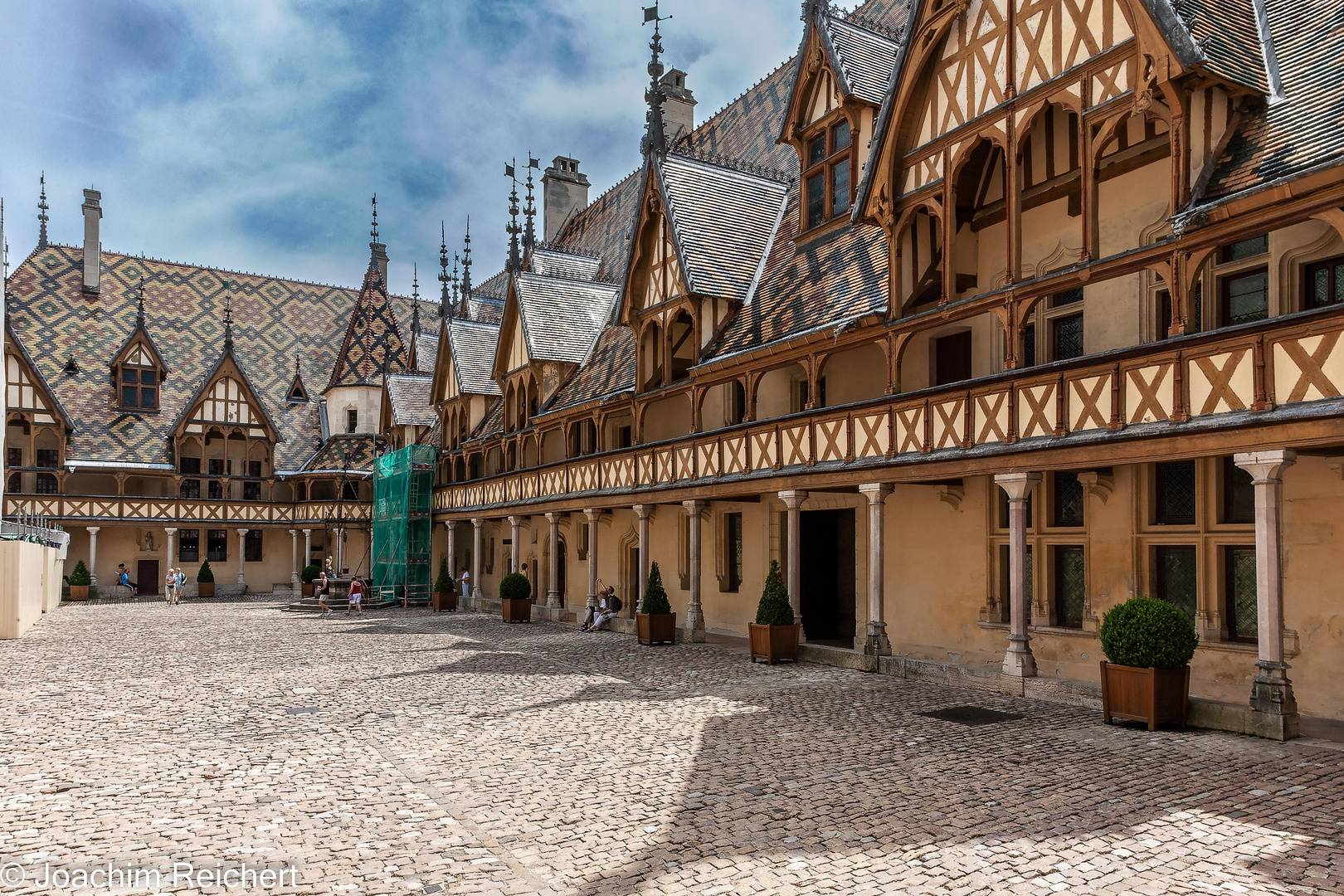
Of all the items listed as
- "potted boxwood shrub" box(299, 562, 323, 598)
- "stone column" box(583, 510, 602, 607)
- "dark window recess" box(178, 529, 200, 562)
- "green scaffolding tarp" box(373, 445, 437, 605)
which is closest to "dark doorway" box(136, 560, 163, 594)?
"dark window recess" box(178, 529, 200, 562)

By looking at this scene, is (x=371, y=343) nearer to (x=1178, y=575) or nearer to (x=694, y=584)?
(x=694, y=584)

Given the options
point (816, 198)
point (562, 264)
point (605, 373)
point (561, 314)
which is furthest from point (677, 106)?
point (816, 198)

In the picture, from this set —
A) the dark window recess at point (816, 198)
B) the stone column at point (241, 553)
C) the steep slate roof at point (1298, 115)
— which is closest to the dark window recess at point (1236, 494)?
the steep slate roof at point (1298, 115)

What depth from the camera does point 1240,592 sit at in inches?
486

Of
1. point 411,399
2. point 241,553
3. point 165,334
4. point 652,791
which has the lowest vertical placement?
Answer: point 652,791

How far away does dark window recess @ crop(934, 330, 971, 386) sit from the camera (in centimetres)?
1633

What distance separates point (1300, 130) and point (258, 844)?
11847 mm

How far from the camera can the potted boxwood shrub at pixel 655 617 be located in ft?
65.2

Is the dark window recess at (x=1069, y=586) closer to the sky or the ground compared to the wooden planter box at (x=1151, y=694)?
closer to the sky

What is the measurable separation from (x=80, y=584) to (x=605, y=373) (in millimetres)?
25075

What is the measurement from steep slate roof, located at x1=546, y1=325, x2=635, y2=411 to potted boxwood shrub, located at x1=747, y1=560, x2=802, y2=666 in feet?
25.4

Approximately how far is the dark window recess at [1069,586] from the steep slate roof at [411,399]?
103 ft

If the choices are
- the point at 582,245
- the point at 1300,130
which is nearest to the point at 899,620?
the point at 1300,130

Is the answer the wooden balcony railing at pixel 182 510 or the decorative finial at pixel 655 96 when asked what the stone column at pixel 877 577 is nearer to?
the decorative finial at pixel 655 96
